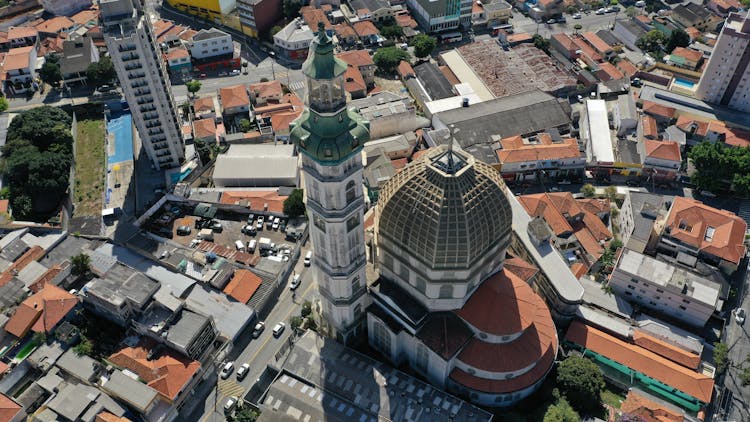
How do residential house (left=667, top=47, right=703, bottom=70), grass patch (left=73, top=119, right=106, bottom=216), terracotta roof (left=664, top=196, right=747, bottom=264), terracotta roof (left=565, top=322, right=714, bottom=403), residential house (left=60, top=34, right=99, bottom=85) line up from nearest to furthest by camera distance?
terracotta roof (left=565, top=322, right=714, bottom=403) → terracotta roof (left=664, top=196, right=747, bottom=264) → grass patch (left=73, top=119, right=106, bottom=216) → residential house (left=60, top=34, right=99, bottom=85) → residential house (left=667, top=47, right=703, bottom=70)

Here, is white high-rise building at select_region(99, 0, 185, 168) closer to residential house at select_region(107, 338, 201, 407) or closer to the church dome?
residential house at select_region(107, 338, 201, 407)

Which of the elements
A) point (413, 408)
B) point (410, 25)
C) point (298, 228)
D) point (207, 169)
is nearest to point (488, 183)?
point (413, 408)

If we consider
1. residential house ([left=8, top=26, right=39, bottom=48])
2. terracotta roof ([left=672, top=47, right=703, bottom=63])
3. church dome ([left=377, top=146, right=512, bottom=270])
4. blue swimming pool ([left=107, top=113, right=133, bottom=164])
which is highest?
church dome ([left=377, top=146, right=512, bottom=270])

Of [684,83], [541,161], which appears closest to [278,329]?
[541,161]

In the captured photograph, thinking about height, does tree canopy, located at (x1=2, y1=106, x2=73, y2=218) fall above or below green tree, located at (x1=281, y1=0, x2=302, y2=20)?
below

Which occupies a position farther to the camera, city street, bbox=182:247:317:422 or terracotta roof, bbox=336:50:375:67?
terracotta roof, bbox=336:50:375:67

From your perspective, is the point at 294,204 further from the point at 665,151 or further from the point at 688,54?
the point at 688,54

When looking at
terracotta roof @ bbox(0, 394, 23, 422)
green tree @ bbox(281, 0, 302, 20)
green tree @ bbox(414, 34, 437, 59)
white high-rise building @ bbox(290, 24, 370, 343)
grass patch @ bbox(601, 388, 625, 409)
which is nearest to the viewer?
white high-rise building @ bbox(290, 24, 370, 343)

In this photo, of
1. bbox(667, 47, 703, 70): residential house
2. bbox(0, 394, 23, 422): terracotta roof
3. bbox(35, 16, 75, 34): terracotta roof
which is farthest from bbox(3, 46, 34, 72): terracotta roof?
bbox(667, 47, 703, 70): residential house
